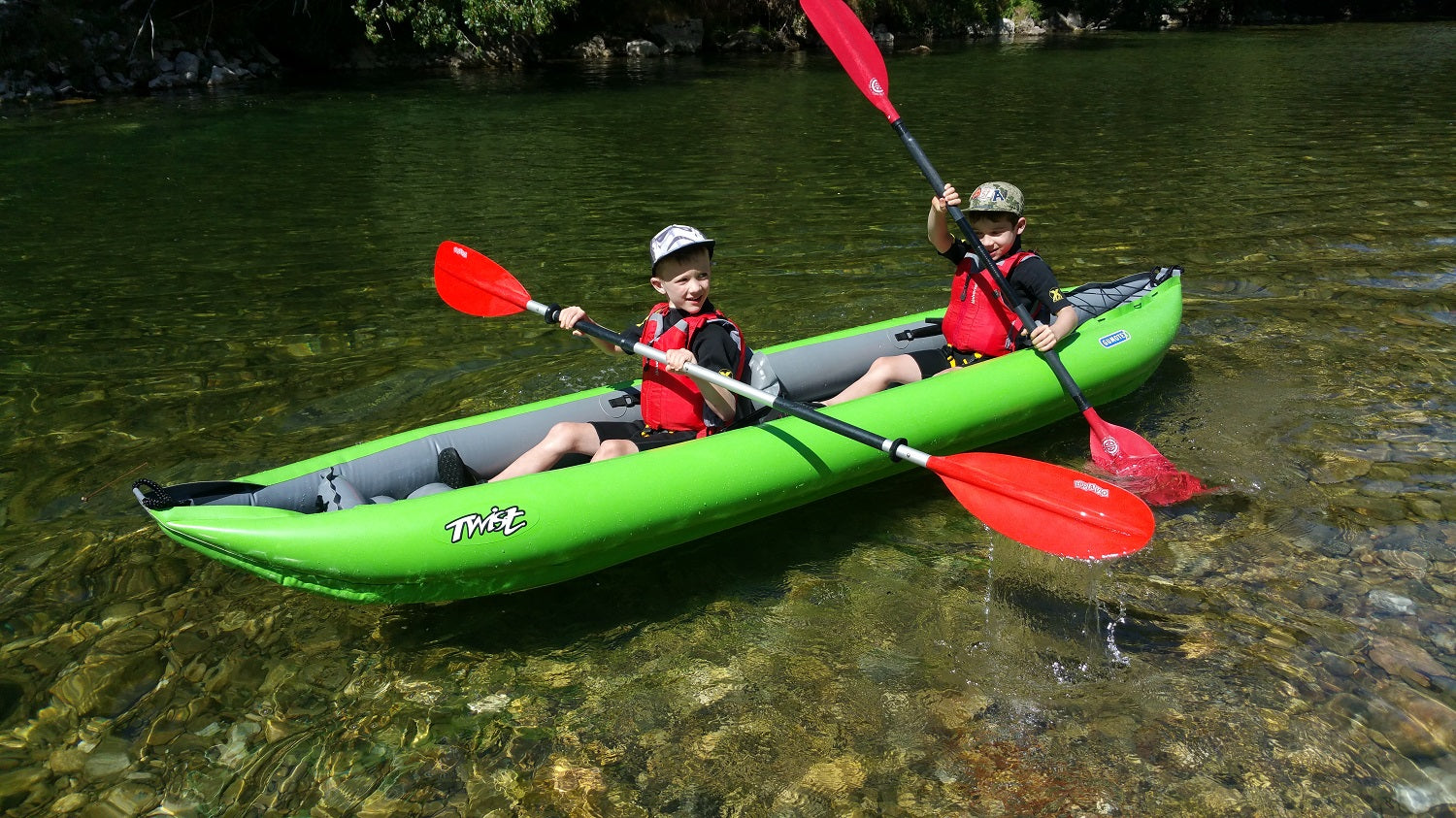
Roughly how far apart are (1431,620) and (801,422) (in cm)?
208

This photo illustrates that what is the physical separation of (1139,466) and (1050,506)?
0.92 metres

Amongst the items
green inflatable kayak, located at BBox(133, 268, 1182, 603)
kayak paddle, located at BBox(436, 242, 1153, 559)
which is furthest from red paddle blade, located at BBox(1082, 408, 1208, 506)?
kayak paddle, located at BBox(436, 242, 1153, 559)

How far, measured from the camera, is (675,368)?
3.62 metres

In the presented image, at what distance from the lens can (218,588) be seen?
363 cm

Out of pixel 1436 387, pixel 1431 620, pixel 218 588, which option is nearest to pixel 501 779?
pixel 218 588

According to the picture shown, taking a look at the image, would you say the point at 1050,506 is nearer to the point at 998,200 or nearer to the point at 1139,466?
the point at 1139,466

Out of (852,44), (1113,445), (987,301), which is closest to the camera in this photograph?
(1113,445)

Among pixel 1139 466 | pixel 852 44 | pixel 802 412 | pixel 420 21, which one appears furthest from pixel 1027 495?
pixel 420 21

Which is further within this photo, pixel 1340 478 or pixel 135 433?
pixel 135 433

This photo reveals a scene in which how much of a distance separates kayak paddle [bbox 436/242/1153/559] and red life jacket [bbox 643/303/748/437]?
12 centimetres

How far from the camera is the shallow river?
9.24 ft

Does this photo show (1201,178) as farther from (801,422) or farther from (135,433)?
(135,433)

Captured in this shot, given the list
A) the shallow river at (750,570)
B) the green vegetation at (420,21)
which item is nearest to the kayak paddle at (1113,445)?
the shallow river at (750,570)

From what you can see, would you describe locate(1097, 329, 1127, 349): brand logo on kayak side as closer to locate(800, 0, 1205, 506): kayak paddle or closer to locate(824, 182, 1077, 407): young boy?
locate(824, 182, 1077, 407): young boy
